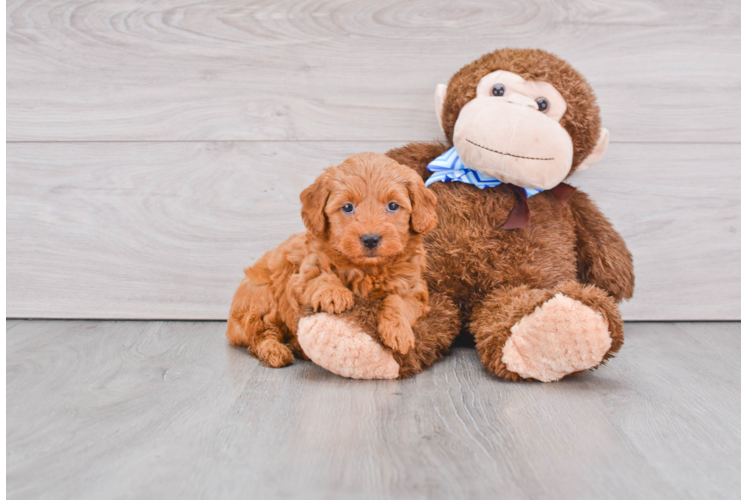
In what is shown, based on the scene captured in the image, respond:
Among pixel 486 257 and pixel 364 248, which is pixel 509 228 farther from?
pixel 364 248

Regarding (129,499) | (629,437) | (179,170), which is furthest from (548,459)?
(179,170)

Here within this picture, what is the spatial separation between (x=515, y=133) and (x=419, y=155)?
0.83 feet

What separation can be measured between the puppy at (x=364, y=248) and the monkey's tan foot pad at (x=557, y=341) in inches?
7.3

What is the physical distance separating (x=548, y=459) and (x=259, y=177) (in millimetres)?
1022

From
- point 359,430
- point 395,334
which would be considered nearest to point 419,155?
point 395,334

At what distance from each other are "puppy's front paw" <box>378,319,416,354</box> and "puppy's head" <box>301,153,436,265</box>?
11 centimetres

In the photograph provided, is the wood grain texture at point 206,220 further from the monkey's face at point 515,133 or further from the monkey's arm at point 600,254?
the monkey's face at point 515,133

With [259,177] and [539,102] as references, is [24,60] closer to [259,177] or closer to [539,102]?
[259,177]

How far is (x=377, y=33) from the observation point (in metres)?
1.46

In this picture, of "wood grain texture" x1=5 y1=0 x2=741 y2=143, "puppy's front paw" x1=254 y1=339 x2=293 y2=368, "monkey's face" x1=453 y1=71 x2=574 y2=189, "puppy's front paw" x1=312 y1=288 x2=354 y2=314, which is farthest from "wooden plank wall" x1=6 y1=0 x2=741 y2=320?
"puppy's front paw" x1=312 y1=288 x2=354 y2=314

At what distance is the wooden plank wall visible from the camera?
57.5 inches

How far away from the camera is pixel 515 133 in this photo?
3.69ft

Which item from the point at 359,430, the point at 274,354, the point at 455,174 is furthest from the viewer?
the point at 455,174

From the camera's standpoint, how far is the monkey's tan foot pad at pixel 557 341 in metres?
0.98
